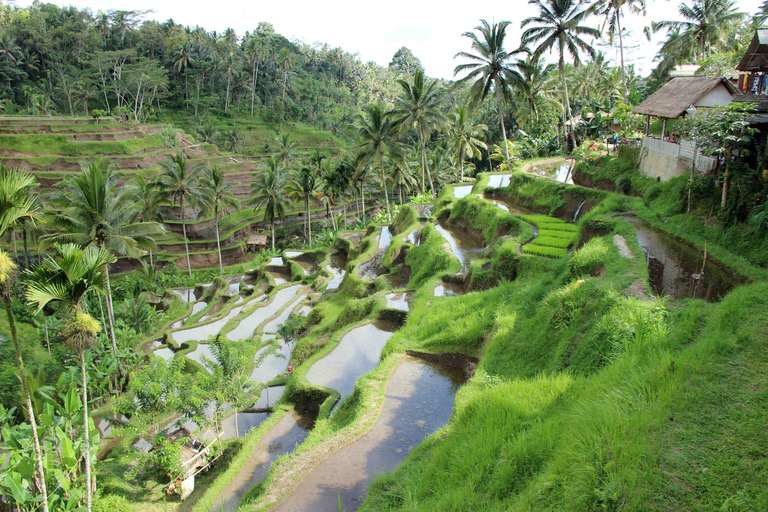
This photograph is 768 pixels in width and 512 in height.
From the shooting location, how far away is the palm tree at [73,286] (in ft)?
31.9

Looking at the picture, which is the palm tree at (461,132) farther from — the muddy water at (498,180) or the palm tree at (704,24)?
the palm tree at (704,24)

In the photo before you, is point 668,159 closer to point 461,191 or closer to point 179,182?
point 461,191

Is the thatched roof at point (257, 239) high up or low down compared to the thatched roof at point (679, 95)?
down

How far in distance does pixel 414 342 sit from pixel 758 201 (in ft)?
38.1

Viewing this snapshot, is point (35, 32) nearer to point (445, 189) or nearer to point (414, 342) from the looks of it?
point (445, 189)

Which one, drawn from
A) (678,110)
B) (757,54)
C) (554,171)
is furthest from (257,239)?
(757,54)

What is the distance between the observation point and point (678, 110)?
71.6ft

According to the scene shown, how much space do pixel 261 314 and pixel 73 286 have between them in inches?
796

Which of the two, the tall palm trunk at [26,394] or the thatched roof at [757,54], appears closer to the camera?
the tall palm trunk at [26,394]

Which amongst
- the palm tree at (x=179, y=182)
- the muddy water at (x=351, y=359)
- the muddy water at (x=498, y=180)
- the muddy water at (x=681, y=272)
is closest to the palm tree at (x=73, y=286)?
the muddy water at (x=351, y=359)

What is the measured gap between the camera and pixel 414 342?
1698 cm

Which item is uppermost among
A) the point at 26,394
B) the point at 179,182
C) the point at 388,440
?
the point at 179,182

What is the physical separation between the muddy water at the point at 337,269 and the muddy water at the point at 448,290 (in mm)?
10916

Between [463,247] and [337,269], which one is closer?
[463,247]
